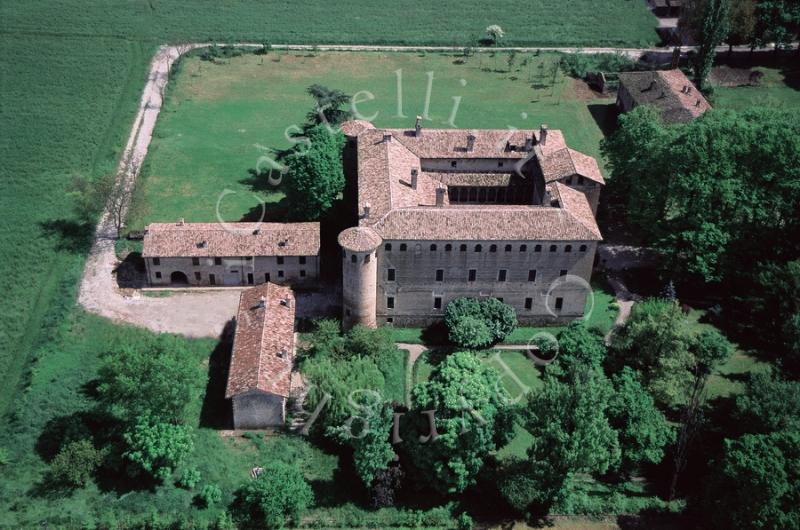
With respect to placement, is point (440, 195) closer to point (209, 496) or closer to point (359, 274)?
point (359, 274)

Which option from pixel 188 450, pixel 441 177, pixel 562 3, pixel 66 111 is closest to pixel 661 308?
pixel 441 177

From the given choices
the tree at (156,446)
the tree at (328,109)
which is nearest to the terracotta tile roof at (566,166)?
the tree at (328,109)

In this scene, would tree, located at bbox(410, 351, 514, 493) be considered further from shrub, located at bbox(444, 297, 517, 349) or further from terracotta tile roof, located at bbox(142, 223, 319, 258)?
terracotta tile roof, located at bbox(142, 223, 319, 258)

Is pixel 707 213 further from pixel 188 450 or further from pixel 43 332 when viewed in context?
pixel 43 332

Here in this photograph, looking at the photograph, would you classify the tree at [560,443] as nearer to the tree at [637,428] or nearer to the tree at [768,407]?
the tree at [637,428]

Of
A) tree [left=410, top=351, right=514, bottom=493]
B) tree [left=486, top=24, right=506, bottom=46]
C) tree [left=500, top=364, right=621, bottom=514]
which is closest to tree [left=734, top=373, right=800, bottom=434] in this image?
tree [left=500, top=364, right=621, bottom=514]
